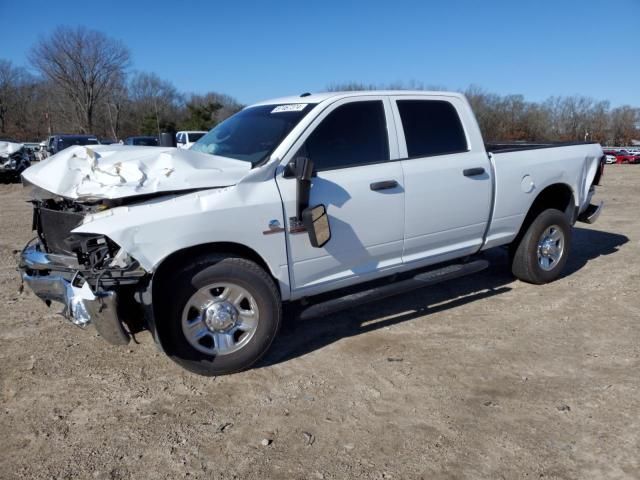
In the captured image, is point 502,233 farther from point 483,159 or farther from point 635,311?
point 635,311

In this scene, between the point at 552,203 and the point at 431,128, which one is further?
the point at 552,203

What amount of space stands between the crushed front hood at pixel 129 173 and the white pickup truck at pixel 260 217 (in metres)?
0.01

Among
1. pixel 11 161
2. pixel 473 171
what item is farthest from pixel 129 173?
pixel 11 161

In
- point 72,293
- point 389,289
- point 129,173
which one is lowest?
point 389,289

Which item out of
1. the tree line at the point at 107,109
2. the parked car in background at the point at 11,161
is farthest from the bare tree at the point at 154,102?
the parked car in background at the point at 11,161

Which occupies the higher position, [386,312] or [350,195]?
[350,195]

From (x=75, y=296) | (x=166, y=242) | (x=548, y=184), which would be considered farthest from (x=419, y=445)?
(x=548, y=184)

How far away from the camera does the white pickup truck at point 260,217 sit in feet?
10.4

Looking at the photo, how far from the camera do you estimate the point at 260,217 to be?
11.2ft

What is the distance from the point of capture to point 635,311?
464 centimetres

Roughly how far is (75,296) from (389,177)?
241cm

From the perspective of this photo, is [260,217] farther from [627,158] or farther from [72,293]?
[627,158]

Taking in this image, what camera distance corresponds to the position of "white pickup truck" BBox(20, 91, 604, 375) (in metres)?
3.17

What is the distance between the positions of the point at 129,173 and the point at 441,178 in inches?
98.4
